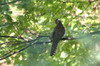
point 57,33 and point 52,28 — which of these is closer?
point 57,33

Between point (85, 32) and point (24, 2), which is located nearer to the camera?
point (24, 2)

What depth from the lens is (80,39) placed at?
11.8 ft

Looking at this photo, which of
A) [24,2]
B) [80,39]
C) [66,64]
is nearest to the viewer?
[24,2]

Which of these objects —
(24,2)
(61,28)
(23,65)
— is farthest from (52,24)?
(24,2)

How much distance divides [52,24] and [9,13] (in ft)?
3.26

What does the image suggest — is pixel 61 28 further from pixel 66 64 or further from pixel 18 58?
pixel 18 58

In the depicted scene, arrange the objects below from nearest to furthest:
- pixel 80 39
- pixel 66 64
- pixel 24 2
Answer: pixel 24 2, pixel 80 39, pixel 66 64

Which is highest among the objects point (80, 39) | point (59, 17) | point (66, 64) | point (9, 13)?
point (9, 13)

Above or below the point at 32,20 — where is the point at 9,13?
above

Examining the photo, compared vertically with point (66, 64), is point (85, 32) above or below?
above

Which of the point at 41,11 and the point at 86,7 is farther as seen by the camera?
the point at 86,7

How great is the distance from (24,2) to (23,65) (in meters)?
1.36

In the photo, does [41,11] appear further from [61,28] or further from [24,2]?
[24,2]

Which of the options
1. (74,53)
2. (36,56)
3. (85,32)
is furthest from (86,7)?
(36,56)
